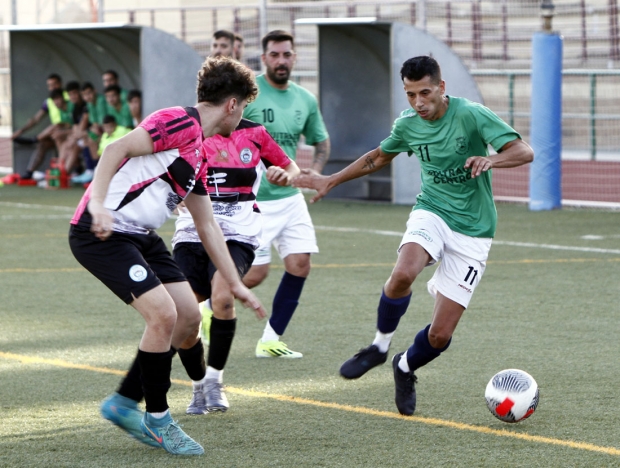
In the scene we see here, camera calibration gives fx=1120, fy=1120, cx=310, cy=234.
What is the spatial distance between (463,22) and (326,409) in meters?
18.7

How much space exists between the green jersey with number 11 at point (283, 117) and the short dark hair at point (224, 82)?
8.15ft

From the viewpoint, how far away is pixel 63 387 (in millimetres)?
5984

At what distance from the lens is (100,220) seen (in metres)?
4.20

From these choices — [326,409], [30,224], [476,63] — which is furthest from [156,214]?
[476,63]

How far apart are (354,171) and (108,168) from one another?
199cm

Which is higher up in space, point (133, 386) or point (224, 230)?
point (224, 230)

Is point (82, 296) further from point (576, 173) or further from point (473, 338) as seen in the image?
point (576, 173)

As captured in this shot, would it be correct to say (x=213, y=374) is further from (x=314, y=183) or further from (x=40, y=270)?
(x=40, y=270)

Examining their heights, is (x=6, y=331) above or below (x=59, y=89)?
below

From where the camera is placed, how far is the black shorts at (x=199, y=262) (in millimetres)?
5773

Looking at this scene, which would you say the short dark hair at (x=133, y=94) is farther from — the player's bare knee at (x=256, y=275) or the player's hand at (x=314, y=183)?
the player's hand at (x=314, y=183)

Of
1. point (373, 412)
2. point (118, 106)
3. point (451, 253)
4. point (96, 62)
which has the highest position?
point (96, 62)

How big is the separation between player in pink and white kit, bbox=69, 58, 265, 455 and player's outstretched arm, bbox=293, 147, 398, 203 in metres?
1.33

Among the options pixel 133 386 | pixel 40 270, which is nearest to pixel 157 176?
pixel 133 386
